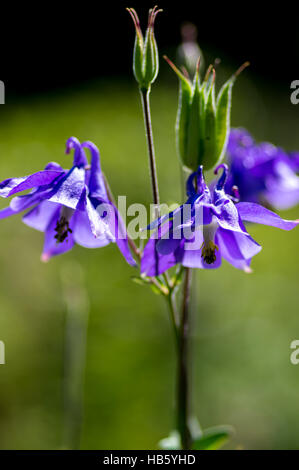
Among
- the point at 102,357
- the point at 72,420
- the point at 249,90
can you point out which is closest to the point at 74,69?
the point at 249,90

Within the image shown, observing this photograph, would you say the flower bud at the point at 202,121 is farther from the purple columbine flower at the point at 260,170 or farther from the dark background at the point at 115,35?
the dark background at the point at 115,35

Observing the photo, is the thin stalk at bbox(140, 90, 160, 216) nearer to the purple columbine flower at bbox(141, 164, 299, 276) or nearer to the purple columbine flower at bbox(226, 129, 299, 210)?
the purple columbine flower at bbox(141, 164, 299, 276)

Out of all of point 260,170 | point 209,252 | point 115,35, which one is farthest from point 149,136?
point 115,35

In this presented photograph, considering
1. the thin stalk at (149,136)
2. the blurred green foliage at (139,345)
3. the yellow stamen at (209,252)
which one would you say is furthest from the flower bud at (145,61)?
the blurred green foliage at (139,345)

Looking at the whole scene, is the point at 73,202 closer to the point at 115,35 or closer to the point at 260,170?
the point at 260,170

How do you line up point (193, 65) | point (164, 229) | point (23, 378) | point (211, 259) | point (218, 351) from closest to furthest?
point (164, 229), point (211, 259), point (193, 65), point (23, 378), point (218, 351)

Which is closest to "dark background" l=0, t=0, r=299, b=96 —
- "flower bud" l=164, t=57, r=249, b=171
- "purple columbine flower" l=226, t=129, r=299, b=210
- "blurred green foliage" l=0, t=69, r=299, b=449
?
"blurred green foliage" l=0, t=69, r=299, b=449

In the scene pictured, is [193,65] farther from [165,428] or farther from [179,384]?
[165,428]
